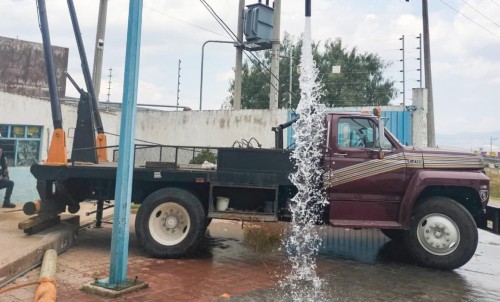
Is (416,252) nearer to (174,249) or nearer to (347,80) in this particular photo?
(174,249)

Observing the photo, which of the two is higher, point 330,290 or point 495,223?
point 495,223

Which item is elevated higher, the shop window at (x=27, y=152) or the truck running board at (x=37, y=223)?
the shop window at (x=27, y=152)

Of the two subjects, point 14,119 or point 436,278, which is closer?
point 436,278

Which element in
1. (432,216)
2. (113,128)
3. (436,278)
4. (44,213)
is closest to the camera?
(436,278)

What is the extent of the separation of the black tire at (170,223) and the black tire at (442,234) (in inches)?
125

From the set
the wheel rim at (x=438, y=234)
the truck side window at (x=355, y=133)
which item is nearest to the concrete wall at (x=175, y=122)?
the truck side window at (x=355, y=133)

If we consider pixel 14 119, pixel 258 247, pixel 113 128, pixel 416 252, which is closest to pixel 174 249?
pixel 258 247

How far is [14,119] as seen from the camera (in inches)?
438

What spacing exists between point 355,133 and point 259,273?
258 cm

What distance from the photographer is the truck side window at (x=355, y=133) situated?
679 centimetres

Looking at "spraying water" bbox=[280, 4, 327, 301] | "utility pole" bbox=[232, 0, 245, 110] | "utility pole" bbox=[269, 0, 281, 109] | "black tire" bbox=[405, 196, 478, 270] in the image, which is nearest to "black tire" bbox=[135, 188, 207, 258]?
"spraying water" bbox=[280, 4, 327, 301]

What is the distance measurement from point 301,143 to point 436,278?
105 inches

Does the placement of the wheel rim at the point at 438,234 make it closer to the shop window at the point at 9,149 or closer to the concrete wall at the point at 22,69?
the shop window at the point at 9,149

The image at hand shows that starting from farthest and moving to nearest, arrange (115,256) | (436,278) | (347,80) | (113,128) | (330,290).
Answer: (347,80) → (113,128) → (436,278) → (330,290) → (115,256)
